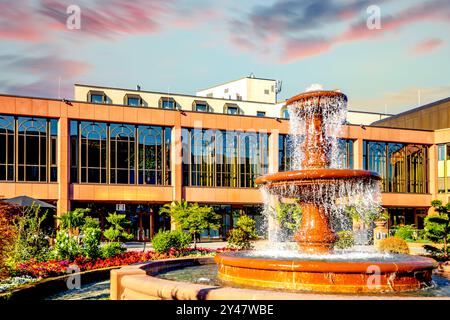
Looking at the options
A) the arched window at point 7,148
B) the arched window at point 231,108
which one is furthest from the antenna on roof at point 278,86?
the arched window at point 7,148

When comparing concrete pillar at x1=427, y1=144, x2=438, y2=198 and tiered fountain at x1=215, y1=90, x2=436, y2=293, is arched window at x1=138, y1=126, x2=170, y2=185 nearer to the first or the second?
tiered fountain at x1=215, y1=90, x2=436, y2=293

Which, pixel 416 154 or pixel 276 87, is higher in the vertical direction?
pixel 276 87

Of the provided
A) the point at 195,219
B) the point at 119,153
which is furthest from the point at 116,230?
the point at 119,153

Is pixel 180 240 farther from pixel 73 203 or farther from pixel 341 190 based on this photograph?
pixel 73 203

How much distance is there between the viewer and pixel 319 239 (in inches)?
533

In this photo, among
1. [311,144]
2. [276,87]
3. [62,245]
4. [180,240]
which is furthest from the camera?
[276,87]

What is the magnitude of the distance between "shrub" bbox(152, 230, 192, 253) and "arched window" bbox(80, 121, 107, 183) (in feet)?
53.9

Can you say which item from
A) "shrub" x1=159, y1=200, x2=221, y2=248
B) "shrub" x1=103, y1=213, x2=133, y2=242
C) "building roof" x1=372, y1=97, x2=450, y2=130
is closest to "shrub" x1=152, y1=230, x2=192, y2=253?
"shrub" x1=103, y1=213, x2=133, y2=242

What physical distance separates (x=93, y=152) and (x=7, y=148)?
233 inches

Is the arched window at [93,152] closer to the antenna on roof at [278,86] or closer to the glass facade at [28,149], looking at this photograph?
the glass facade at [28,149]

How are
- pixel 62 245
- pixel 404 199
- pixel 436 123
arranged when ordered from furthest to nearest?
pixel 436 123, pixel 404 199, pixel 62 245

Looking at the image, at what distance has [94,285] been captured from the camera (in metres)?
16.0

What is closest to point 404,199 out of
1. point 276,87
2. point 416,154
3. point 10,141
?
point 416,154

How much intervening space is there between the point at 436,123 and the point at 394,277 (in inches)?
1809
